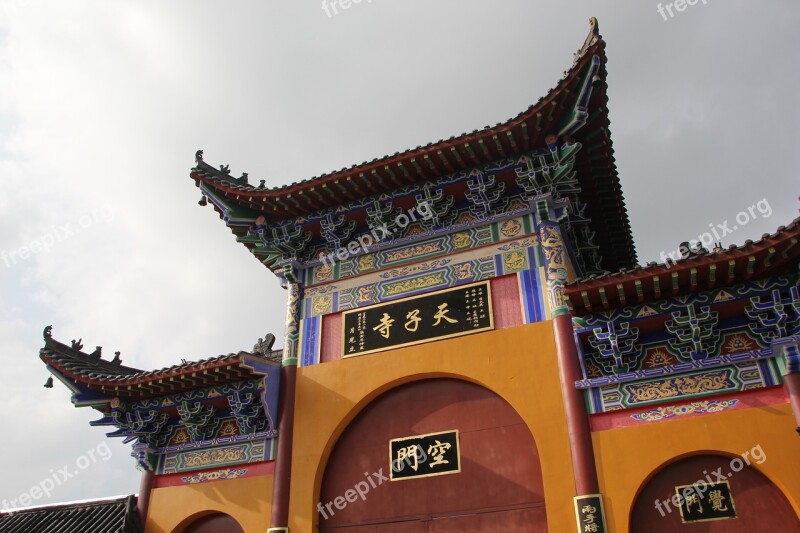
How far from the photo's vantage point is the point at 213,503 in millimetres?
9352

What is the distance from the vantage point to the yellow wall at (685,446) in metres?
6.77

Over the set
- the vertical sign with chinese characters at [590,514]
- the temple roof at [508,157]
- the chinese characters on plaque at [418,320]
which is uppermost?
the temple roof at [508,157]

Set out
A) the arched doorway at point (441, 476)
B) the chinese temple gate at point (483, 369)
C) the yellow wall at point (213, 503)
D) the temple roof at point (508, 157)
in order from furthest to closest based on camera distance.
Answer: the yellow wall at point (213, 503) < the temple roof at point (508, 157) < the arched doorway at point (441, 476) < the chinese temple gate at point (483, 369)

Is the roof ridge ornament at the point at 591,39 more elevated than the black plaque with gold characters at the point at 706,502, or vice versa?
the roof ridge ornament at the point at 591,39

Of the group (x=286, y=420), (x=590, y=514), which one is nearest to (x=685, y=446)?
(x=590, y=514)

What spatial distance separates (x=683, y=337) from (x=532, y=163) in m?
3.14

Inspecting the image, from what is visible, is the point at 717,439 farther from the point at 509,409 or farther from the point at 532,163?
the point at 532,163

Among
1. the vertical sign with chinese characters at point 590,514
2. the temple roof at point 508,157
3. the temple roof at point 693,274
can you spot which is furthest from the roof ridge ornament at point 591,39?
the vertical sign with chinese characters at point 590,514

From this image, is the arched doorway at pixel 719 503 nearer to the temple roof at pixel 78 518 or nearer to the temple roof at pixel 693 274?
the temple roof at pixel 693 274

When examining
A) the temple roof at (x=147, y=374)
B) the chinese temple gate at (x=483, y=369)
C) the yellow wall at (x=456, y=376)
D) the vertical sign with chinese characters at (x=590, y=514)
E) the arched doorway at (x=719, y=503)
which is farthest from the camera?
the temple roof at (x=147, y=374)

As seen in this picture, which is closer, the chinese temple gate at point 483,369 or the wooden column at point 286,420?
the chinese temple gate at point 483,369

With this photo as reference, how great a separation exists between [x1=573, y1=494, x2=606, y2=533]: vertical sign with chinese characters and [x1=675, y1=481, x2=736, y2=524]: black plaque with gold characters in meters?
0.84

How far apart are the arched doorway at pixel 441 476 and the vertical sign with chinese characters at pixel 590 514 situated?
58cm

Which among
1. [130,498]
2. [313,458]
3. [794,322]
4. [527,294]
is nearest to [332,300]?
[313,458]
